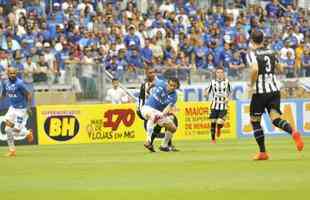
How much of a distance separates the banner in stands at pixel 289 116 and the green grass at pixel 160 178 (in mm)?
12103

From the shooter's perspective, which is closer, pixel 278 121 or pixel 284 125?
pixel 284 125

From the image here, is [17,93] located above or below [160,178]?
above

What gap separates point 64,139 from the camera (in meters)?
29.5

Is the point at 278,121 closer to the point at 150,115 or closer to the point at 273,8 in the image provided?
the point at 150,115

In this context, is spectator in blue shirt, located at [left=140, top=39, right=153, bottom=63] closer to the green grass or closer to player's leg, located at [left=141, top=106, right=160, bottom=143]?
player's leg, located at [left=141, top=106, right=160, bottom=143]

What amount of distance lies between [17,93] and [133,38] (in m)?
12.0

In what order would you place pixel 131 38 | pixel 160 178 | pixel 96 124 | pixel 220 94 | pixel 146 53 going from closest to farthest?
pixel 160 178 < pixel 220 94 < pixel 96 124 < pixel 146 53 < pixel 131 38

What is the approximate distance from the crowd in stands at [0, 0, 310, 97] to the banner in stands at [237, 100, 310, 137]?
1.97 m

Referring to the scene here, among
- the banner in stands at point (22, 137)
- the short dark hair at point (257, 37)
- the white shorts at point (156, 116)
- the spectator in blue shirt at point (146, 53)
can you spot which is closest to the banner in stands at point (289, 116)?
the spectator in blue shirt at point (146, 53)

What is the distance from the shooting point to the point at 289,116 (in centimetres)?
3153

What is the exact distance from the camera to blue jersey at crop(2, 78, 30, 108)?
22.5 metres

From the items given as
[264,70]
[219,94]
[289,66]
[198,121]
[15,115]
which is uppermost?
[264,70]

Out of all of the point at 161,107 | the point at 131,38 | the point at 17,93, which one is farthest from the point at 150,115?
the point at 131,38

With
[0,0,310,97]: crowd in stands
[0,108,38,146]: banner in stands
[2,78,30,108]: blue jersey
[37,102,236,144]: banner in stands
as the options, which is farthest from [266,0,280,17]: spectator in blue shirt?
[2,78,30,108]: blue jersey
